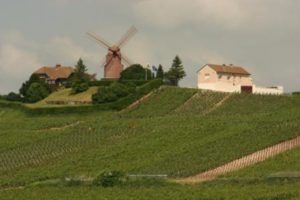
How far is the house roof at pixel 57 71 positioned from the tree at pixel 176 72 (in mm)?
13881

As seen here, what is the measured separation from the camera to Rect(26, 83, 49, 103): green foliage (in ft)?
275

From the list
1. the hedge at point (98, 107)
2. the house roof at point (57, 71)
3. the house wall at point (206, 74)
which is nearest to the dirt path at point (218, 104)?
the hedge at point (98, 107)

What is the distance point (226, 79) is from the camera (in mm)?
88062

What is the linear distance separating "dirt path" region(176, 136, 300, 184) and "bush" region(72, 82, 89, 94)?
39651 millimetres

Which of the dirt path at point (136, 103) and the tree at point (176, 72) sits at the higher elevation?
the tree at point (176, 72)

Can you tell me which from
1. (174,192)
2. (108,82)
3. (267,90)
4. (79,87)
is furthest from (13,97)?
(174,192)

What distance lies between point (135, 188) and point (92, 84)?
50561mm

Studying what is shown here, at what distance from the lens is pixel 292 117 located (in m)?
52.9

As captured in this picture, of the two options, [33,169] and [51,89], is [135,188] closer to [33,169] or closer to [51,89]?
[33,169]

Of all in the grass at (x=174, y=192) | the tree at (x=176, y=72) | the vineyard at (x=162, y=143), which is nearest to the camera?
the grass at (x=174, y=192)

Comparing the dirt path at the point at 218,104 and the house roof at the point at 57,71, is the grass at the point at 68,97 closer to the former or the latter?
the dirt path at the point at 218,104

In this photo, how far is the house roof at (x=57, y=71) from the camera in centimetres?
10331

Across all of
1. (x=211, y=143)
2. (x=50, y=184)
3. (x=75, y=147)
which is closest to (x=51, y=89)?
(x=75, y=147)

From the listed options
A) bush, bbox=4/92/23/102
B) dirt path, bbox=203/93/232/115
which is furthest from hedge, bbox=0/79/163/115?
bush, bbox=4/92/23/102
